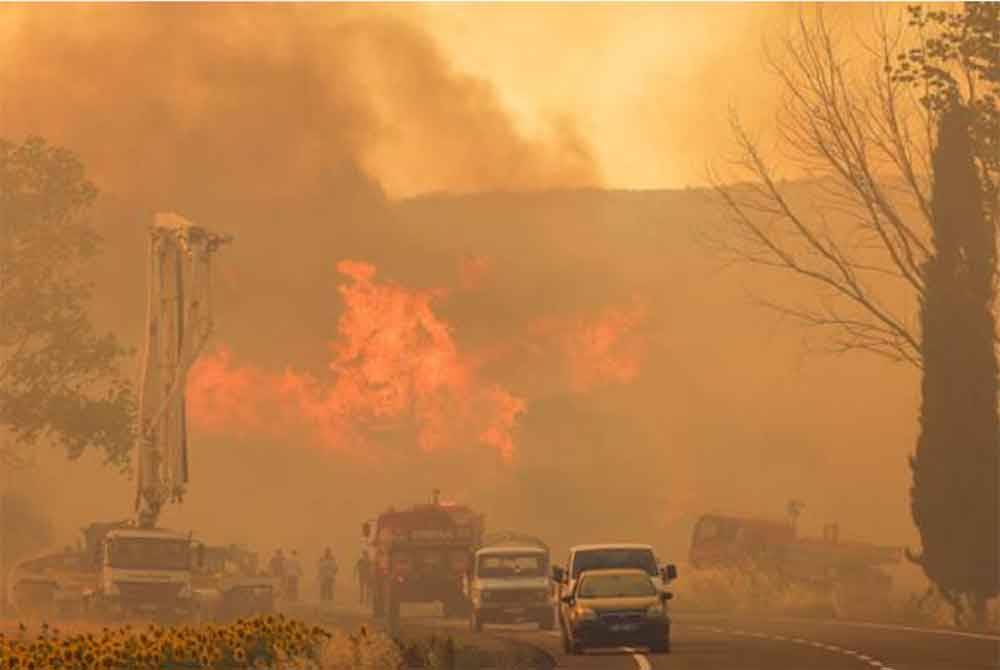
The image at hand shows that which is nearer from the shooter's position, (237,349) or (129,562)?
(129,562)

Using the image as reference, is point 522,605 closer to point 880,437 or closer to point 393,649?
point 393,649

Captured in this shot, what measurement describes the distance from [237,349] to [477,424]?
18.0m

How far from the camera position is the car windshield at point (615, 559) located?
51.5 metres

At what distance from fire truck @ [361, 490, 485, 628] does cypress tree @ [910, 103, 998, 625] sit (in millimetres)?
14489

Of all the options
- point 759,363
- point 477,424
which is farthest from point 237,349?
point 759,363

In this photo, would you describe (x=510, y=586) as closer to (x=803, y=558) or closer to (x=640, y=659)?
(x=640, y=659)

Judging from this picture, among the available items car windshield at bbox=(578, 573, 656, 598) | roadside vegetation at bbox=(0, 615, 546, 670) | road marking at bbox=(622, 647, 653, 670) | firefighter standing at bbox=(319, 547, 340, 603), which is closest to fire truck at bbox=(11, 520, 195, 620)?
road marking at bbox=(622, 647, 653, 670)

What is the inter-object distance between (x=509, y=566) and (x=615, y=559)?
892 centimetres

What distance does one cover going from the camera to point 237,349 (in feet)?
433

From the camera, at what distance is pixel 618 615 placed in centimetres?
4650

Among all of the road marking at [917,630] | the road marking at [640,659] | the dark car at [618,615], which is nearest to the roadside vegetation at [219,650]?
the road marking at [640,659]

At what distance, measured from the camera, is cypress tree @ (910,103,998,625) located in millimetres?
54688

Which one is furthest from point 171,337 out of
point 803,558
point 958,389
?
point 803,558

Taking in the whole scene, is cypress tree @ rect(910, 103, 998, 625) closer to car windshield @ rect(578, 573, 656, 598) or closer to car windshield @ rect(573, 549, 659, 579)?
car windshield @ rect(573, 549, 659, 579)
